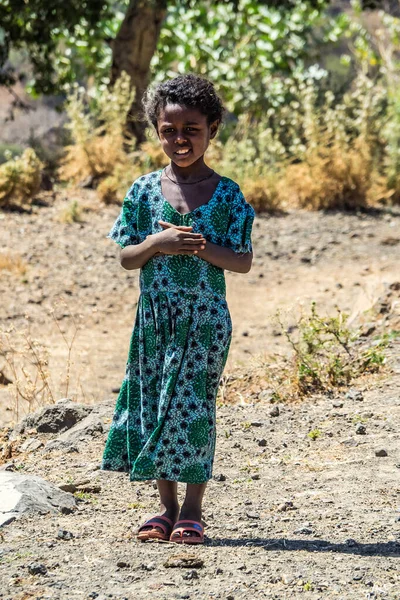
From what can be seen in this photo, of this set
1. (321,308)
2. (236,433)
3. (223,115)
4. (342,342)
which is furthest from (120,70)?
(223,115)

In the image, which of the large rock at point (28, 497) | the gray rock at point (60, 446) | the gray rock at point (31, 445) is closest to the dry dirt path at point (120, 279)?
the gray rock at point (31, 445)

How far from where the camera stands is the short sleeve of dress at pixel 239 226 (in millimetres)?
3465

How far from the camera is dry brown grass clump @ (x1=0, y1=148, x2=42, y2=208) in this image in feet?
34.9

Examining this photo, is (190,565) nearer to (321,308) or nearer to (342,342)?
(342,342)

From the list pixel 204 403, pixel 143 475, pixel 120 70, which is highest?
pixel 120 70

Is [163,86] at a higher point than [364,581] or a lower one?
higher

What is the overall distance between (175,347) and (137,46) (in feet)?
31.7

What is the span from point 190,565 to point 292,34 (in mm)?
13262

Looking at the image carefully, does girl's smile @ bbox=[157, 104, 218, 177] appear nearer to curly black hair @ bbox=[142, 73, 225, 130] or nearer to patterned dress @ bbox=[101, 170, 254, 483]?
curly black hair @ bbox=[142, 73, 225, 130]

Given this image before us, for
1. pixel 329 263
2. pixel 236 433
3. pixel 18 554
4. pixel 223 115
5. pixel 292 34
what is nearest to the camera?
pixel 18 554

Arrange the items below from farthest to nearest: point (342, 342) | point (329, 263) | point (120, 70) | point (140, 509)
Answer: point (120, 70) < point (329, 263) < point (342, 342) < point (140, 509)

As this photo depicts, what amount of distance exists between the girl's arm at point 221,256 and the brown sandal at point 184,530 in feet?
2.69

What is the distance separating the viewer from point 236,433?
4848 mm

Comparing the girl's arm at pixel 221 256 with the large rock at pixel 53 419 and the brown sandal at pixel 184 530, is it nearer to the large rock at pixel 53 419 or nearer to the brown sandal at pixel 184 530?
the brown sandal at pixel 184 530
